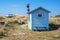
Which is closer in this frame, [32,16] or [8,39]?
[8,39]

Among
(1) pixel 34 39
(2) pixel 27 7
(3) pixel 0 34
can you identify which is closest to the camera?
(1) pixel 34 39

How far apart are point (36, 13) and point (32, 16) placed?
2.23 ft

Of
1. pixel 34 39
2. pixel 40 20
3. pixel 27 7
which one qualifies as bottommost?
pixel 34 39

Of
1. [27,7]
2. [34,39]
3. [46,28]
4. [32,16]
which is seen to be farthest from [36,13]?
[34,39]

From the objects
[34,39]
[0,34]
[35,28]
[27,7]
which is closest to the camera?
[34,39]

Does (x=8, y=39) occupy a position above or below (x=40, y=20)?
below

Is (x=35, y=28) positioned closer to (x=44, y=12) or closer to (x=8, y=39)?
(x=44, y=12)

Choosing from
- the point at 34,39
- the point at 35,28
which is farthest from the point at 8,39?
the point at 35,28

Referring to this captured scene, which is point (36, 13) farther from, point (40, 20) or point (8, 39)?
point (8, 39)

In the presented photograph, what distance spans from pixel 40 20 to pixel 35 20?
69 centimetres

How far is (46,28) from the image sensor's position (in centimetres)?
2352

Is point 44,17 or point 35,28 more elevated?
point 44,17

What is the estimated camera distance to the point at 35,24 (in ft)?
77.0

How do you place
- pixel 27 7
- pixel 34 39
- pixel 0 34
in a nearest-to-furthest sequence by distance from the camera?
pixel 34 39
pixel 0 34
pixel 27 7
